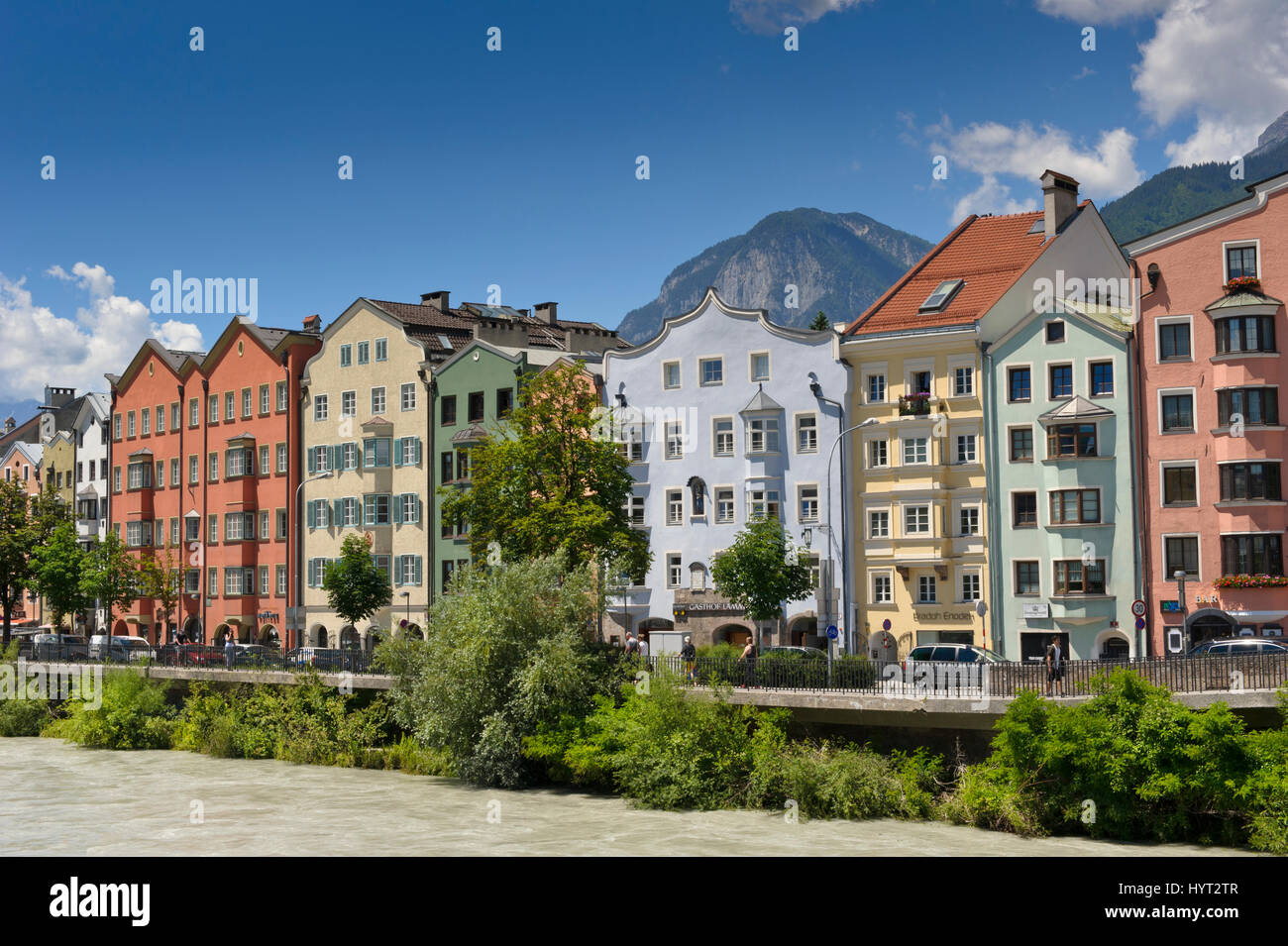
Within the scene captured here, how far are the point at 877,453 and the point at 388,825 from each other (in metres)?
30.1

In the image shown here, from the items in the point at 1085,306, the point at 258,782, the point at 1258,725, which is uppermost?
the point at 1085,306

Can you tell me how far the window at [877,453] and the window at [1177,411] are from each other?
35.5 ft

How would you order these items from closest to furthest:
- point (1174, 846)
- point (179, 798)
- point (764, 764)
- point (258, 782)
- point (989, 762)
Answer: point (1174, 846), point (989, 762), point (764, 764), point (179, 798), point (258, 782)

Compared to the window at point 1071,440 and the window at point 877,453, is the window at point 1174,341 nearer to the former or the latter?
the window at point 1071,440

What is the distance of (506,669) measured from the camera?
3981 cm

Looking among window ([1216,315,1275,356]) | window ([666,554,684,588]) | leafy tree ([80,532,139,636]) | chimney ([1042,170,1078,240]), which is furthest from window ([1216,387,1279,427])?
leafy tree ([80,532,139,636])

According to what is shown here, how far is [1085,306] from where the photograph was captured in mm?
54938

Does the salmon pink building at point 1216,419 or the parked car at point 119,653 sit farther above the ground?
the salmon pink building at point 1216,419

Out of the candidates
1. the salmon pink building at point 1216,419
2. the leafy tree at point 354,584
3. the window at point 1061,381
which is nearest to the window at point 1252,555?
the salmon pink building at point 1216,419

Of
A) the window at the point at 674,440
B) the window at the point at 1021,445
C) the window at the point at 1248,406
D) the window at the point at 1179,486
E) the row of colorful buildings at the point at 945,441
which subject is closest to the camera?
the window at the point at 1248,406

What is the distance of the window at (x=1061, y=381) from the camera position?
53438mm

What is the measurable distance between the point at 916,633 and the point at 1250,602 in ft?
40.8
